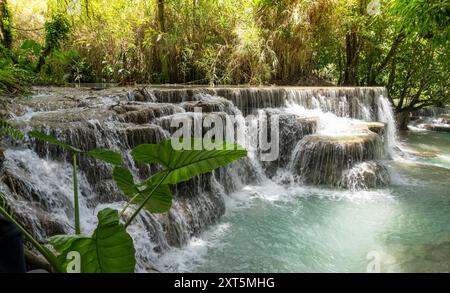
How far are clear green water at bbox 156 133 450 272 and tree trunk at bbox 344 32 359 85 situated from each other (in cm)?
710

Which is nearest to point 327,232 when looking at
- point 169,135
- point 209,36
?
point 169,135

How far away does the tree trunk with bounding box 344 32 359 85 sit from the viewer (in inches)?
516

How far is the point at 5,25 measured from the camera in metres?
6.95

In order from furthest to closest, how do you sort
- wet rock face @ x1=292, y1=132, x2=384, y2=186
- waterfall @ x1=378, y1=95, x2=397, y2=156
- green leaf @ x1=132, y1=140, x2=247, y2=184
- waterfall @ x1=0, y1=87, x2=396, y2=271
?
waterfall @ x1=378, y1=95, x2=397, y2=156 < wet rock face @ x1=292, y1=132, x2=384, y2=186 < waterfall @ x1=0, y1=87, x2=396, y2=271 < green leaf @ x1=132, y1=140, x2=247, y2=184

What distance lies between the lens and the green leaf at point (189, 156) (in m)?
1.60

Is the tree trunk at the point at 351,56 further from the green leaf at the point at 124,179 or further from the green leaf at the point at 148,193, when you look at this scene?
the green leaf at the point at 124,179

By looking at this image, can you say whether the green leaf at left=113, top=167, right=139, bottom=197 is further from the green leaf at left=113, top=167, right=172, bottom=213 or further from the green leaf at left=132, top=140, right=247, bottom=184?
the green leaf at left=132, top=140, right=247, bottom=184

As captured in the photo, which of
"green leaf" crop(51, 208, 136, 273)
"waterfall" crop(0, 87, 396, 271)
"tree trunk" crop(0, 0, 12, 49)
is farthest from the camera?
"tree trunk" crop(0, 0, 12, 49)

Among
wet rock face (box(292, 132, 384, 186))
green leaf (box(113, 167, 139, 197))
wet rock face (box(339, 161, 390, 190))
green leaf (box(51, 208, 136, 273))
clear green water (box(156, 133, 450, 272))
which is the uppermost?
green leaf (box(113, 167, 139, 197))

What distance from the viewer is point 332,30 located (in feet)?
40.4

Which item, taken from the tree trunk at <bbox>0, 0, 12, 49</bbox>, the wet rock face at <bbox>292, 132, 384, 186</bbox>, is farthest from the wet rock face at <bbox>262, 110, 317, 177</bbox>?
the tree trunk at <bbox>0, 0, 12, 49</bbox>

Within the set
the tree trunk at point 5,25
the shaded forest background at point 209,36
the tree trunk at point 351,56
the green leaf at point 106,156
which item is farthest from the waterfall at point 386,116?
the green leaf at point 106,156

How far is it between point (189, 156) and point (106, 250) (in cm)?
54

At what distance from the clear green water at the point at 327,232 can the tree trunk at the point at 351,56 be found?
710 cm
